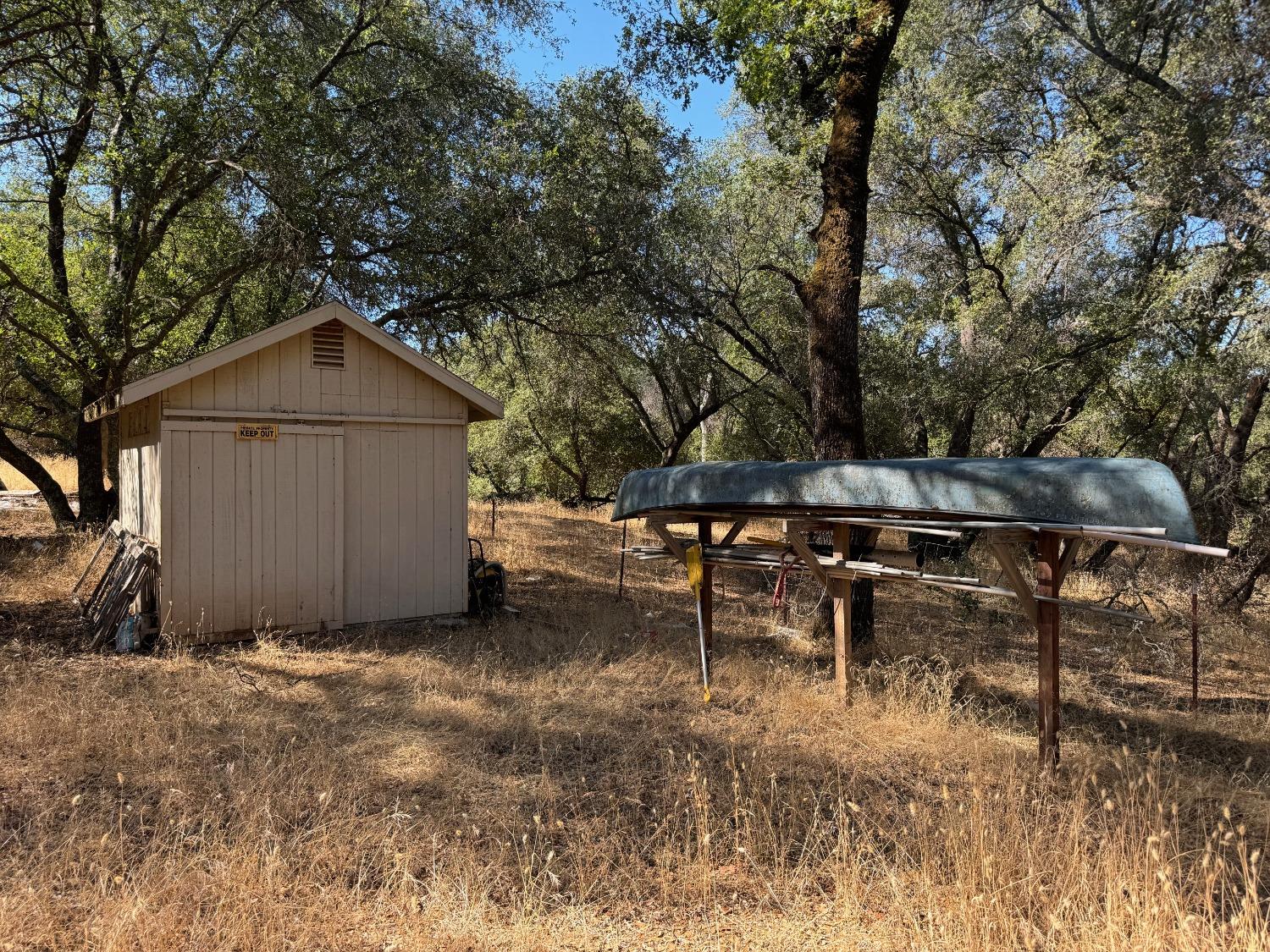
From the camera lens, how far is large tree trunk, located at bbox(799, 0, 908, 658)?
7.07m

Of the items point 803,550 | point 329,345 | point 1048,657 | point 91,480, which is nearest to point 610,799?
point 803,550

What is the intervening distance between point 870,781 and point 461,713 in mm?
2873

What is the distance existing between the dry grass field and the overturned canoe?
1327 mm

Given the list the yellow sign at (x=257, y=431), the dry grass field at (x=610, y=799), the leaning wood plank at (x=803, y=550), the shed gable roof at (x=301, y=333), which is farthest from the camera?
the yellow sign at (x=257, y=431)

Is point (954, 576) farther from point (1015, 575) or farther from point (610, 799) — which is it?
point (610, 799)

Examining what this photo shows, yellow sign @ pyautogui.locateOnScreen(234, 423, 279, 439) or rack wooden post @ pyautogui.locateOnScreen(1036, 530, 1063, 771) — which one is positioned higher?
yellow sign @ pyautogui.locateOnScreen(234, 423, 279, 439)

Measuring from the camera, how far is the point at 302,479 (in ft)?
25.1

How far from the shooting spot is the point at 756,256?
49.5 feet

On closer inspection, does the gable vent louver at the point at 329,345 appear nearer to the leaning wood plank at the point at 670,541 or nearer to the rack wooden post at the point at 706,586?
the leaning wood plank at the point at 670,541

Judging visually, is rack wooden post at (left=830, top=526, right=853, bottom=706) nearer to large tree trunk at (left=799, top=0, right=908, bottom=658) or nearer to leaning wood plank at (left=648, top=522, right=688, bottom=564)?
leaning wood plank at (left=648, top=522, right=688, bottom=564)

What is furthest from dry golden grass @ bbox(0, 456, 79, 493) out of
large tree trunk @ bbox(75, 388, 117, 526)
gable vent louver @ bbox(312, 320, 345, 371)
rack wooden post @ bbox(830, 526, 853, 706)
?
rack wooden post @ bbox(830, 526, 853, 706)

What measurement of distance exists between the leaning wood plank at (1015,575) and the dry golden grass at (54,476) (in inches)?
845

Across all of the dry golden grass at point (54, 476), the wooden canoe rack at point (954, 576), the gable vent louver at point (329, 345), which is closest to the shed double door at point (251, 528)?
the gable vent louver at point (329, 345)

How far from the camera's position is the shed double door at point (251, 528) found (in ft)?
23.2
